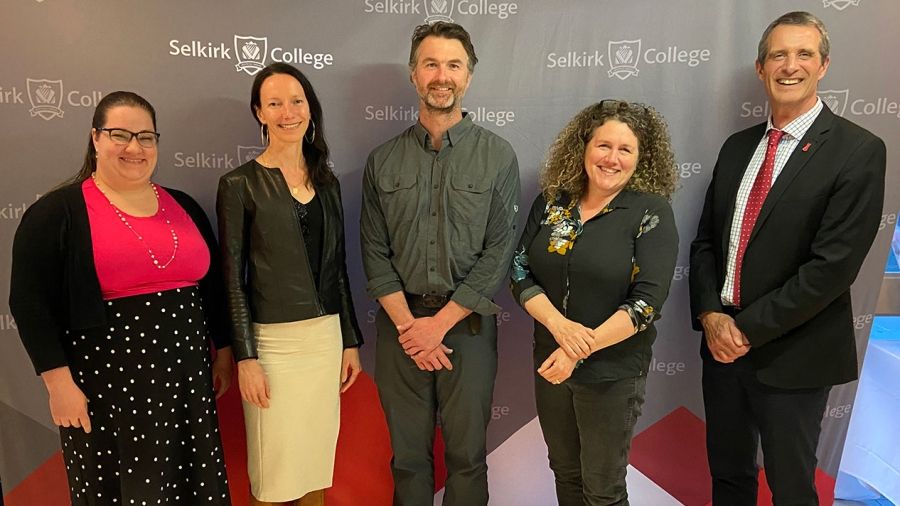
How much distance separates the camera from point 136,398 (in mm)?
1831

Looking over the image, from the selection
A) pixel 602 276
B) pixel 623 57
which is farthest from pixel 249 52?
pixel 602 276

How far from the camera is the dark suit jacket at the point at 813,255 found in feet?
6.32

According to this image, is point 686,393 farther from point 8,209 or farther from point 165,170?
point 8,209

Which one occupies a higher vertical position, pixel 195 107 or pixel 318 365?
pixel 195 107

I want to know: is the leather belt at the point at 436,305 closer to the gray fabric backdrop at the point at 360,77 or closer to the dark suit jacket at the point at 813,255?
the gray fabric backdrop at the point at 360,77

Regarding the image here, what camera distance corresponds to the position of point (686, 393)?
2795 mm

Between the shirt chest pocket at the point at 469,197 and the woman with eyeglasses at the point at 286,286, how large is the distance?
0.44 meters

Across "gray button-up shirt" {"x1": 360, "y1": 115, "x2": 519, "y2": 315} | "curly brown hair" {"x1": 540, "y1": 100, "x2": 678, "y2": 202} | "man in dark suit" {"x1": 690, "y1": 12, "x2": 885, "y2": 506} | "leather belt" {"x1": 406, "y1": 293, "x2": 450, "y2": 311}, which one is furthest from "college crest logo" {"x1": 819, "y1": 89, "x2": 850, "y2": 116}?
"leather belt" {"x1": 406, "y1": 293, "x2": 450, "y2": 311}

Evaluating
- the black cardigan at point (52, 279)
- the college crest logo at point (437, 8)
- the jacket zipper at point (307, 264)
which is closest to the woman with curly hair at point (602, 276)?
the jacket zipper at point (307, 264)

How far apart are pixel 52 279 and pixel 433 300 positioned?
1.20 meters

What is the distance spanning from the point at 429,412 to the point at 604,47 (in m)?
1.71

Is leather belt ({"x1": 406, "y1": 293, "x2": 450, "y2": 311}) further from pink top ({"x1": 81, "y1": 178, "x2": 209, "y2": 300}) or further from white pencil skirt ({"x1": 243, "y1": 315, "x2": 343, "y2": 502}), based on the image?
pink top ({"x1": 81, "y1": 178, "x2": 209, "y2": 300})

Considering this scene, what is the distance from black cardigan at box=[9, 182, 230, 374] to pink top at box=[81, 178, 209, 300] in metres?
0.03

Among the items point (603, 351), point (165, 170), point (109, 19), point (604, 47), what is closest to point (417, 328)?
point (603, 351)
